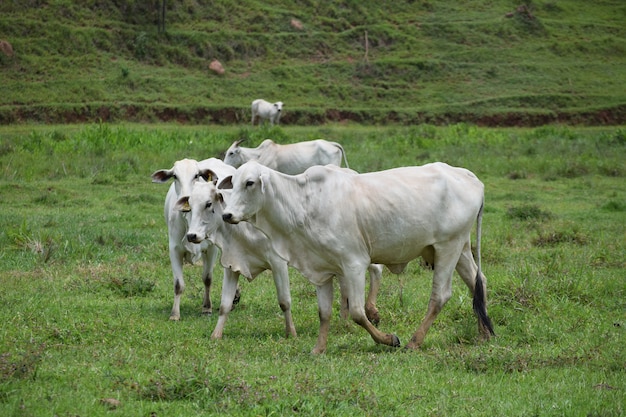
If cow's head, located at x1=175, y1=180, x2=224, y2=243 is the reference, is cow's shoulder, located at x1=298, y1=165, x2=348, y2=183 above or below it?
above

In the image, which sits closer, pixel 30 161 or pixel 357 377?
pixel 357 377

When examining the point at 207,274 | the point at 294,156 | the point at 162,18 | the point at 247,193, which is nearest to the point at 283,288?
the point at 247,193

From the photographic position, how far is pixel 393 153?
22.0 m

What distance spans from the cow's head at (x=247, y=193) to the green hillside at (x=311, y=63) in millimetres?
25355

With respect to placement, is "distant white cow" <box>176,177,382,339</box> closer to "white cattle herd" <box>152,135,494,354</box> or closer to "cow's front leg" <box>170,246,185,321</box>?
"white cattle herd" <box>152,135,494,354</box>

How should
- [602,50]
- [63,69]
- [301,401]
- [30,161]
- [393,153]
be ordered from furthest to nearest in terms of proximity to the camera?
[602,50]
[63,69]
[393,153]
[30,161]
[301,401]

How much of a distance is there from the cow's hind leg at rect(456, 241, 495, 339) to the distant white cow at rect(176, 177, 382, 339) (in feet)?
5.33

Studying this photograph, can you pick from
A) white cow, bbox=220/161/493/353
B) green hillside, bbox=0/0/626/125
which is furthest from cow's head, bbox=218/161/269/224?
green hillside, bbox=0/0/626/125

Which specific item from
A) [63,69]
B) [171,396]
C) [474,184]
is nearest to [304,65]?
[63,69]

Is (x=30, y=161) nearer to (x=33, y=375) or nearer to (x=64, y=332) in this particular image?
(x=64, y=332)

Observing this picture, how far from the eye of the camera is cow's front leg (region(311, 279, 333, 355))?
6.98 m

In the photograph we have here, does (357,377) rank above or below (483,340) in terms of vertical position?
above

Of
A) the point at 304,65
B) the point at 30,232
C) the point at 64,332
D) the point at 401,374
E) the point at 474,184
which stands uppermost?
the point at 474,184

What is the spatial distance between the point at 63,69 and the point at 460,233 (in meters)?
30.0
